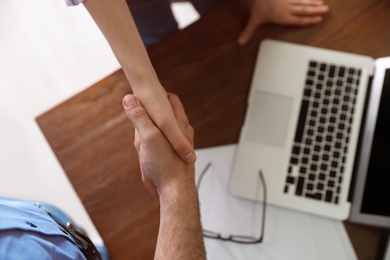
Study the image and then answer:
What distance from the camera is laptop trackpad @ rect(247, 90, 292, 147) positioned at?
Answer: 2.91 feet

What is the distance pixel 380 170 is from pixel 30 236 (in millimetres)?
667

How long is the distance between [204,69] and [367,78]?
1.16ft

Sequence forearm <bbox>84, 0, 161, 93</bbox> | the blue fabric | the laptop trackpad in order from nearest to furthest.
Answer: the blue fabric < forearm <bbox>84, 0, 161, 93</bbox> < the laptop trackpad

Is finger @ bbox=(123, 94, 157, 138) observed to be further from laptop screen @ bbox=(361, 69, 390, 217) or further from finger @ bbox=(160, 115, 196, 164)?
laptop screen @ bbox=(361, 69, 390, 217)

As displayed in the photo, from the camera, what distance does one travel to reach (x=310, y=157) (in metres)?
0.88

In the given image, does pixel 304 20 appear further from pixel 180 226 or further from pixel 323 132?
pixel 180 226

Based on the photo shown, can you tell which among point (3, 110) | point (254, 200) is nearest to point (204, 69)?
point (254, 200)

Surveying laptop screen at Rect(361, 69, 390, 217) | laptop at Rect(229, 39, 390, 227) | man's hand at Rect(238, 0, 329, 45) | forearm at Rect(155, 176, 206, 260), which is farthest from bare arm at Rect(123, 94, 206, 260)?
laptop screen at Rect(361, 69, 390, 217)

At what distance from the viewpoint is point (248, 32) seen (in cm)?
92

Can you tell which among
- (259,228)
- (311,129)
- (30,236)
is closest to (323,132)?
(311,129)

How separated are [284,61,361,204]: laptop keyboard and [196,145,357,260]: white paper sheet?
0.06 meters

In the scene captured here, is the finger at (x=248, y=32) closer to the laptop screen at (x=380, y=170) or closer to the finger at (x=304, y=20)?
the finger at (x=304, y=20)

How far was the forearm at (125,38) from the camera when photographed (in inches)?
31.0

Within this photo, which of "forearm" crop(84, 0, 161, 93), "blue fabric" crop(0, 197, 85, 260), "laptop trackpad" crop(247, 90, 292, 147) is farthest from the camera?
"laptop trackpad" crop(247, 90, 292, 147)
